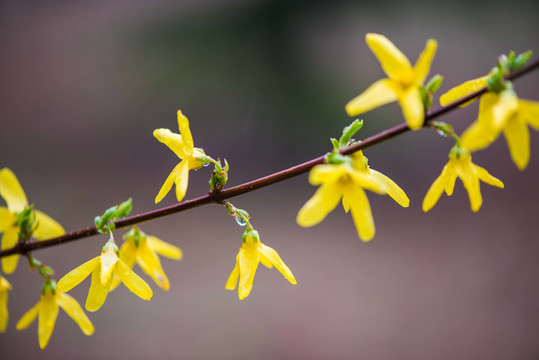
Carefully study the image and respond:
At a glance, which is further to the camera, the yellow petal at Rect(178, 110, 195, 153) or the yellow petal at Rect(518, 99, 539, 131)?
the yellow petal at Rect(178, 110, 195, 153)

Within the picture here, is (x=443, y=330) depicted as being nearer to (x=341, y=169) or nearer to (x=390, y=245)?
(x=390, y=245)

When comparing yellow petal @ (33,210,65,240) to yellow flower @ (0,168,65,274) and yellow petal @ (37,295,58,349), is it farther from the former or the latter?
yellow petal @ (37,295,58,349)

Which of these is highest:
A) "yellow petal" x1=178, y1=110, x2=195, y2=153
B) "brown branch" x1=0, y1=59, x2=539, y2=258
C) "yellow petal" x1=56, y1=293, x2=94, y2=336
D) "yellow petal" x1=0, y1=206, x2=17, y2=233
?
"yellow petal" x1=178, y1=110, x2=195, y2=153

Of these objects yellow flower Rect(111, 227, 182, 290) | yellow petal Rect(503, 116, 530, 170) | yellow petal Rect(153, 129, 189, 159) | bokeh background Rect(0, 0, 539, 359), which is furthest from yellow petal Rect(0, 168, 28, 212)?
bokeh background Rect(0, 0, 539, 359)

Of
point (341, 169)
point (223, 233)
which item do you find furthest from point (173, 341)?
point (341, 169)

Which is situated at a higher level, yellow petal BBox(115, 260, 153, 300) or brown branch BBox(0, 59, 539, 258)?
brown branch BBox(0, 59, 539, 258)

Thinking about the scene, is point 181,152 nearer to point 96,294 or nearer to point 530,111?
point 96,294

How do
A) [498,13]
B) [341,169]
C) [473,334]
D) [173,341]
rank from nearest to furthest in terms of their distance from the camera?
[341,169] < [173,341] < [473,334] < [498,13]

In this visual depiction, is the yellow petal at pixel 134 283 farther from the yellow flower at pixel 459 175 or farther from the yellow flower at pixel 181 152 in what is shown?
the yellow flower at pixel 459 175
